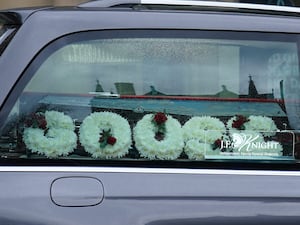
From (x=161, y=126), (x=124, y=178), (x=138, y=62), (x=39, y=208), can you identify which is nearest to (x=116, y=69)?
(x=138, y=62)

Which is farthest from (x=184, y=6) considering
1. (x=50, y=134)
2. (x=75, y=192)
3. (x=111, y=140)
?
(x=75, y=192)

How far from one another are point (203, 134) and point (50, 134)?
606mm

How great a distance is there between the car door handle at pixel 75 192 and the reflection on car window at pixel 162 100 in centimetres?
12

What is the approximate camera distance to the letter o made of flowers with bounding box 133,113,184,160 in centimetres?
234

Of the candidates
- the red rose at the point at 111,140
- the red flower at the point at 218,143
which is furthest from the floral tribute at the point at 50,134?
the red flower at the point at 218,143

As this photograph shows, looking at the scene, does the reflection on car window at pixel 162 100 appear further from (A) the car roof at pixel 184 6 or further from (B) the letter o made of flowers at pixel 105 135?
(A) the car roof at pixel 184 6

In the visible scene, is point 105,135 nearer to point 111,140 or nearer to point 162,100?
point 111,140

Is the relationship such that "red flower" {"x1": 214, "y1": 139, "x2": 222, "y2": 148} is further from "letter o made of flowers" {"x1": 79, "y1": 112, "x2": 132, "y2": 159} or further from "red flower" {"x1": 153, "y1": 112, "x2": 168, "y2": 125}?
"letter o made of flowers" {"x1": 79, "y1": 112, "x2": 132, "y2": 159}

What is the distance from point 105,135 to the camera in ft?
7.70

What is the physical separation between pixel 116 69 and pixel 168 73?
0.21m

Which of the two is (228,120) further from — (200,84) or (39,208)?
(39,208)

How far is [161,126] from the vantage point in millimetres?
2377

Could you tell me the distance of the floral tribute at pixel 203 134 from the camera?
2.36 metres

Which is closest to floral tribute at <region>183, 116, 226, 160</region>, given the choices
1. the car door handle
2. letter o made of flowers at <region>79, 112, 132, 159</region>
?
letter o made of flowers at <region>79, 112, 132, 159</region>
